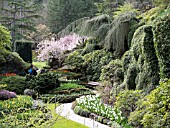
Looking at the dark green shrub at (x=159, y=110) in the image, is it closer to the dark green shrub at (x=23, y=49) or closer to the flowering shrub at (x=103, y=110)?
the flowering shrub at (x=103, y=110)

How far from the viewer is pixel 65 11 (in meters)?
37.7

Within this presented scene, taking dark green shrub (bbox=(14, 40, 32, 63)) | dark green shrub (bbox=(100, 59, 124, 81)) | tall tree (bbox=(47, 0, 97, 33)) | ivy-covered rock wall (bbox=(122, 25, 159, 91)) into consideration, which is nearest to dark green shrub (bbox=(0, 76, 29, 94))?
dark green shrub (bbox=(100, 59, 124, 81))

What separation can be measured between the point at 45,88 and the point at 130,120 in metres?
7.87

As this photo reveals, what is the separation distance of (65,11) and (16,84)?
24184mm

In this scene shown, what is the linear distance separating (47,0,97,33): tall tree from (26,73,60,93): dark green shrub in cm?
2259

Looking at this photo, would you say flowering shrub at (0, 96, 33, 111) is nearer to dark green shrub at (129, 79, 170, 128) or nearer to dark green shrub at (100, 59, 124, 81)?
dark green shrub at (100, 59, 124, 81)

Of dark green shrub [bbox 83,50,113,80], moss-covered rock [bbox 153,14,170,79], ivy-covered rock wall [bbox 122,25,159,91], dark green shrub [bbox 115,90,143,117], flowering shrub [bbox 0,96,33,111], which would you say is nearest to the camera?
moss-covered rock [bbox 153,14,170,79]

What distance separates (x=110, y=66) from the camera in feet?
41.6

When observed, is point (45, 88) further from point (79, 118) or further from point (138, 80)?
point (138, 80)

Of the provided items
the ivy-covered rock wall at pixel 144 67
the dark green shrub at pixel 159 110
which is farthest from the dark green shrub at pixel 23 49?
the dark green shrub at pixel 159 110

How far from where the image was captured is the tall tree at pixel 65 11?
37.2 meters

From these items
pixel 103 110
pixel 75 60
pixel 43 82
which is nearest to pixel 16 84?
pixel 43 82

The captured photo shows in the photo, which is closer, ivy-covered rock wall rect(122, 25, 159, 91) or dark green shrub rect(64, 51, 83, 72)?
ivy-covered rock wall rect(122, 25, 159, 91)

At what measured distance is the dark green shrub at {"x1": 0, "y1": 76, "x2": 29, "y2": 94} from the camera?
14594 mm
